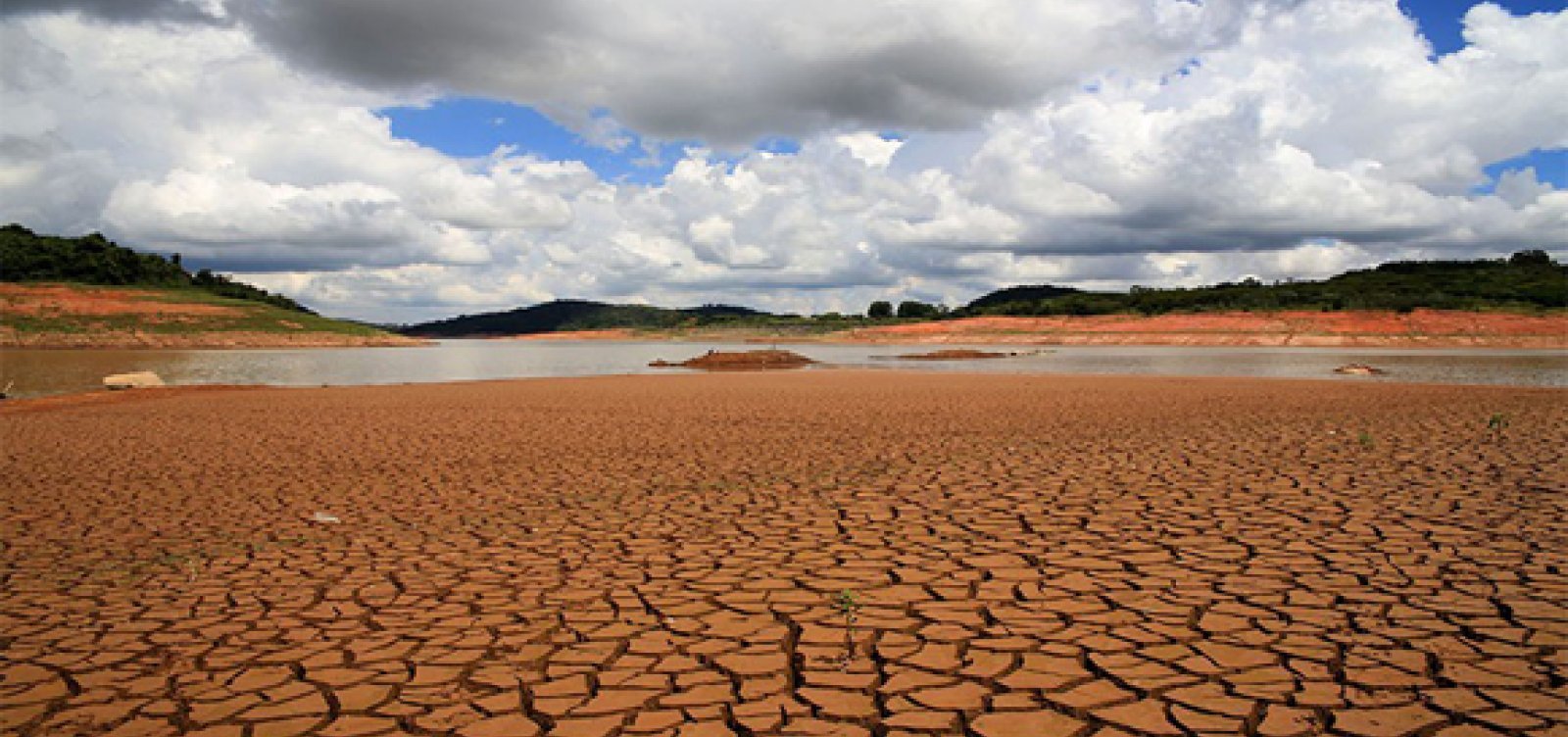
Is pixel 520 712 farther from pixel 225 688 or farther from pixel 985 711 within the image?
pixel 985 711

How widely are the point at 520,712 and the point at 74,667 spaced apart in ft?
8.87

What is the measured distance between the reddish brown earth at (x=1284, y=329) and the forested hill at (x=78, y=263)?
8561 cm

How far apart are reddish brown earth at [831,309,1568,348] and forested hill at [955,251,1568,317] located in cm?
251

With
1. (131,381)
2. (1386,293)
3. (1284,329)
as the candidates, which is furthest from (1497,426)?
(1386,293)

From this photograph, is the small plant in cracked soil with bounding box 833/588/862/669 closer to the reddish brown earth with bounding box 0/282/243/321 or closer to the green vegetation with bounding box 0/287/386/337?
the green vegetation with bounding box 0/287/386/337

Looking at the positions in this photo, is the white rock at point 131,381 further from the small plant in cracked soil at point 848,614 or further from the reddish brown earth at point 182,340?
the reddish brown earth at point 182,340

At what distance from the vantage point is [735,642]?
4.55 metres

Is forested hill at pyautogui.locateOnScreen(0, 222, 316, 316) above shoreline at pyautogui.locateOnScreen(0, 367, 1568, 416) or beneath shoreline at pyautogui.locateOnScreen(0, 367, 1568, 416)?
above

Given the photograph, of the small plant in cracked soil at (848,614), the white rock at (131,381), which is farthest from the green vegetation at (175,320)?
the small plant in cracked soil at (848,614)

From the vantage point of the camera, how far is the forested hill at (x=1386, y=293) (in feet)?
213

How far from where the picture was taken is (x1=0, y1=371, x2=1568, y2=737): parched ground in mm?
3750

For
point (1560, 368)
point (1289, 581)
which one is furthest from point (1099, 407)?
point (1560, 368)

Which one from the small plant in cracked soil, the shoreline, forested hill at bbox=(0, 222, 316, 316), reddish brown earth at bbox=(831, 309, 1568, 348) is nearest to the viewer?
the small plant in cracked soil

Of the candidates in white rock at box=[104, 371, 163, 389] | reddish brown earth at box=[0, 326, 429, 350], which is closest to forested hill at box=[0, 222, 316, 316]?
reddish brown earth at box=[0, 326, 429, 350]
